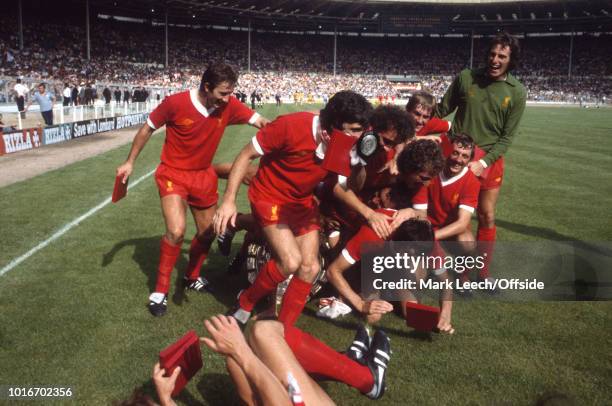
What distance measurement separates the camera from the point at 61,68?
4069 cm

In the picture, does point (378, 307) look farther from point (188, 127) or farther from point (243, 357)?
point (188, 127)

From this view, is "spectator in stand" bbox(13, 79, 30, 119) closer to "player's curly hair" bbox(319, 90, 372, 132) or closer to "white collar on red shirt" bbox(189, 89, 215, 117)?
"white collar on red shirt" bbox(189, 89, 215, 117)

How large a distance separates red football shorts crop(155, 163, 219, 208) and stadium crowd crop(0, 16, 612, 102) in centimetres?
4163

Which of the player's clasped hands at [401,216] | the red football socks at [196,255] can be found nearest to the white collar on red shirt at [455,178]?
the player's clasped hands at [401,216]

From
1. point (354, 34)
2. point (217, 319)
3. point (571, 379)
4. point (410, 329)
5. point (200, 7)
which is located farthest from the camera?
point (354, 34)

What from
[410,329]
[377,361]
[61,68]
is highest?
[61,68]

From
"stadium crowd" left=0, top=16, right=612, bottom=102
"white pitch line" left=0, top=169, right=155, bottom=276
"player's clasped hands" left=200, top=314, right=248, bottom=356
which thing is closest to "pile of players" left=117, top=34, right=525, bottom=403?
"player's clasped hands" left=200, top=314, right=248, bottom=356

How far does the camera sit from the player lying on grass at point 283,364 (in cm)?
232

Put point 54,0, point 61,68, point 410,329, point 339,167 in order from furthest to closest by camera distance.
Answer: point 54,0 → point 61,68 → point 410,329 → point 339,167

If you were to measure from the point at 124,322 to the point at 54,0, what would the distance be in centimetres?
5174

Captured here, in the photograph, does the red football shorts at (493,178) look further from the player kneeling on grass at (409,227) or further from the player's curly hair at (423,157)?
the player's curly hair at (423,157)

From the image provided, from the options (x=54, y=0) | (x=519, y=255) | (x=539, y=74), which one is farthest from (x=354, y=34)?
(x=519, y=255)

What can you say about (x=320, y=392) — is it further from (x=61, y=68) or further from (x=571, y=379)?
(x=61, y=68)

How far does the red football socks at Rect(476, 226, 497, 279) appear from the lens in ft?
17.5
